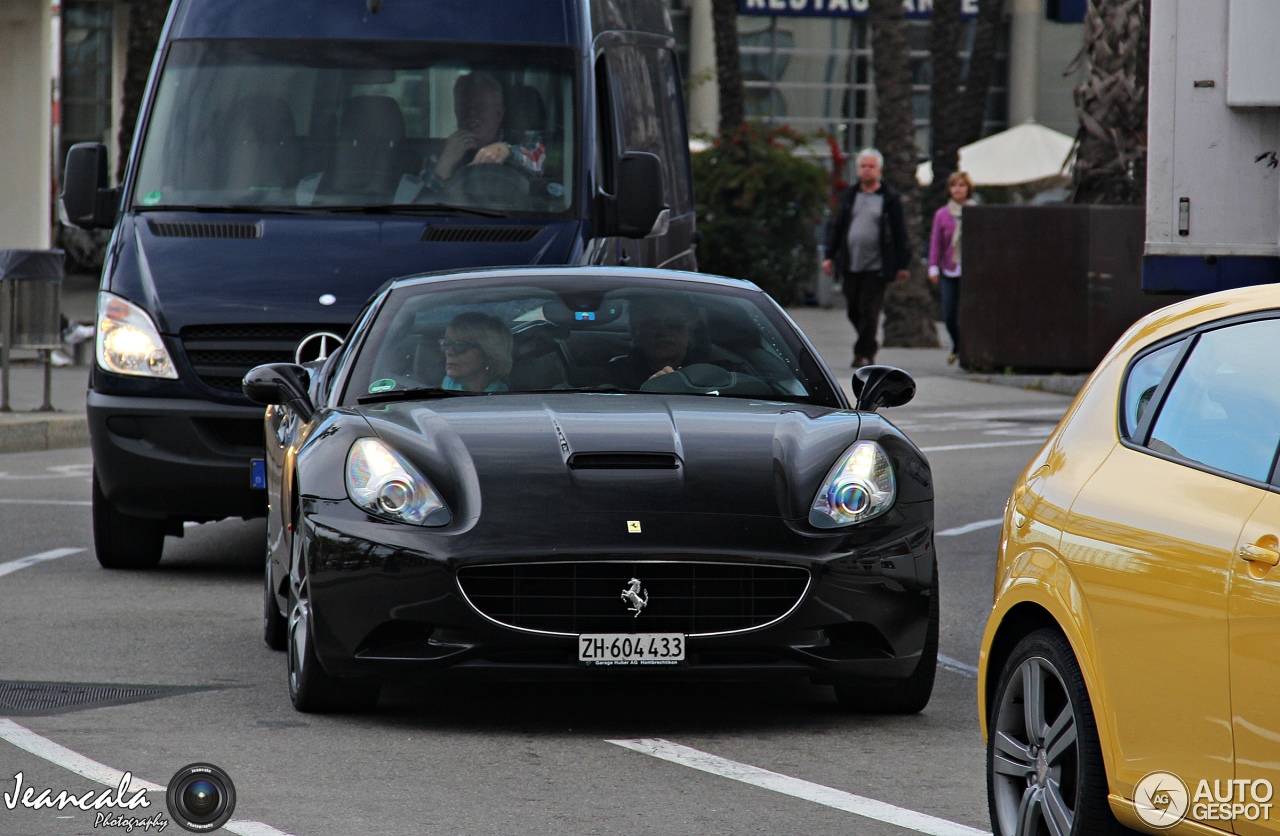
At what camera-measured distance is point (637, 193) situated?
10664 millimetres

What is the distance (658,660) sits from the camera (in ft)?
20.8

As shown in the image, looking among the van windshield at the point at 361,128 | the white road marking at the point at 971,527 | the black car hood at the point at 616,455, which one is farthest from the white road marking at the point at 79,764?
the white road marking at the point at 971,527

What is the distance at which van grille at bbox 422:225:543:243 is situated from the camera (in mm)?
10172

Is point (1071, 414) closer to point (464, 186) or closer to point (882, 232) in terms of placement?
point (464, 186)

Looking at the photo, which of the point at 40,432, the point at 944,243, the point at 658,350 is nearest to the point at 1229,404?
the point at 658,350

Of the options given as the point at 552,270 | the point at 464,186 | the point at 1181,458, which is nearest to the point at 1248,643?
the point at 1181,458

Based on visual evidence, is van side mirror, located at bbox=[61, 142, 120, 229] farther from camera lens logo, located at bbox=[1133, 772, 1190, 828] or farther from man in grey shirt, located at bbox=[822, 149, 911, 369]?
man in grey shirt, located at bbox=[822, 149, 911, 369]

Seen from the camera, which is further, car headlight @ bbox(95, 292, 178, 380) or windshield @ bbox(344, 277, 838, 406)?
car headlight @ bbox(95, 292, 178, 380)

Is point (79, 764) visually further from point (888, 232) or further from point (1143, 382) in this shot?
point (888, 232)

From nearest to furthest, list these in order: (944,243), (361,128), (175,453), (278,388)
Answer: (278,388) < (175,453) < (361,128) < (944,243)

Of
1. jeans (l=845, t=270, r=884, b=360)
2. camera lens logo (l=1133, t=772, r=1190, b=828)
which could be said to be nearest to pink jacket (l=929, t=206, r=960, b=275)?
jeans (l=845, t=270, r=884, b=360)

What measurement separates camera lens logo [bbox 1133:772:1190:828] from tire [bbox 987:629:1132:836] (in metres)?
0.14

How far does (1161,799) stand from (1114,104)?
58.5 ft

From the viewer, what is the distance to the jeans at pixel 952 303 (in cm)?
2231
